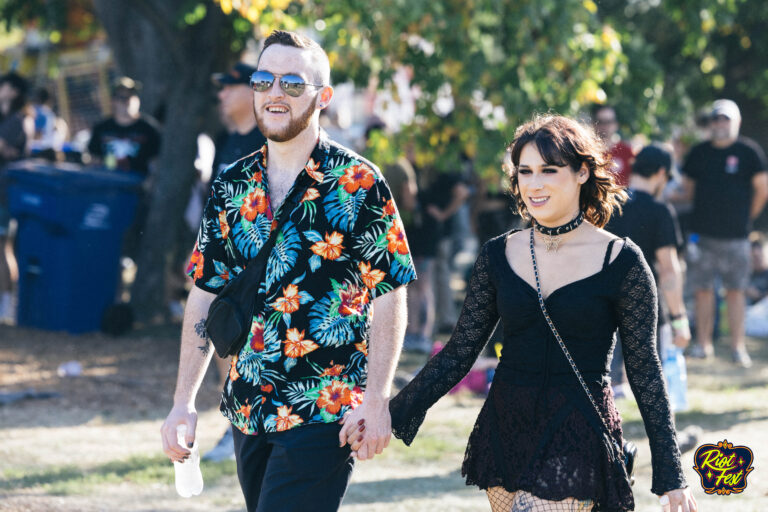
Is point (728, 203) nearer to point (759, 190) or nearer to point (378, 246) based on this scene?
point (759, 190)

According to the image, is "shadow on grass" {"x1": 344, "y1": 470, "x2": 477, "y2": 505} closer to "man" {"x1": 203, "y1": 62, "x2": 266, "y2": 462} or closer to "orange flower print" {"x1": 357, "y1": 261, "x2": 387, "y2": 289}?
"man" {"x1": 203, "y1": 62, "x2": 266, "y2": 462}

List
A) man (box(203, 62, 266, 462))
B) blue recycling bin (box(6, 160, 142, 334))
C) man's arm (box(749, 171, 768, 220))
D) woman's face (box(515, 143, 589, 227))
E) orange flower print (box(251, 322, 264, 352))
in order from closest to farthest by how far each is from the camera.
Answer: orange flower print (box(251, 322, 264, 352)) < woman's face (box(515, 143, 589, 227)) < man (box(203, 62, 266, 462)) < man's arm (box(749, 171, 768, 220)) < blue recycling bin (box(6, 160, 142, 334))

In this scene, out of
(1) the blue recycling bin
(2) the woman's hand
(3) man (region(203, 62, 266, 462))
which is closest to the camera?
(2) the woman's hand

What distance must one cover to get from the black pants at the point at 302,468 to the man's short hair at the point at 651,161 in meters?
3.91

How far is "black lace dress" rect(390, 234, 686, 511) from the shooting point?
10.6 ft

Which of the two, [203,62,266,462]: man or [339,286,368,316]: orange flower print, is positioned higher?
[203,62,266,462]: man

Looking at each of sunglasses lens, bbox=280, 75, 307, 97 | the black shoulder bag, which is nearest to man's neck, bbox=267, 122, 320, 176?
sunglasses lens, bbox=280, 75, 307, 97

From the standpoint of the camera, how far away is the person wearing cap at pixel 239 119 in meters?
6.56

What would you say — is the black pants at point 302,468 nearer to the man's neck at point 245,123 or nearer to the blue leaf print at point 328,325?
the blue leaf print at point 328,325

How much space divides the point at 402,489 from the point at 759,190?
5226 mm

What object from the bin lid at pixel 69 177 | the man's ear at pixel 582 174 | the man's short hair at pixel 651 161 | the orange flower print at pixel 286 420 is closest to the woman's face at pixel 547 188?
the man's ear at pixel 582 174

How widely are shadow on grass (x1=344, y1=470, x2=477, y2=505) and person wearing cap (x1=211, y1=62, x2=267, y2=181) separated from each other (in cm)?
199

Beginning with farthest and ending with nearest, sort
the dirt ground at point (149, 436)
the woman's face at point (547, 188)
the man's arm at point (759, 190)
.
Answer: the man's arm at point (759, 190), the dirt ground at point (149, 436), the woman's face at point (547, 188)

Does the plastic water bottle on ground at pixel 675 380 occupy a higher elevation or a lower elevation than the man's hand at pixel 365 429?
lower
